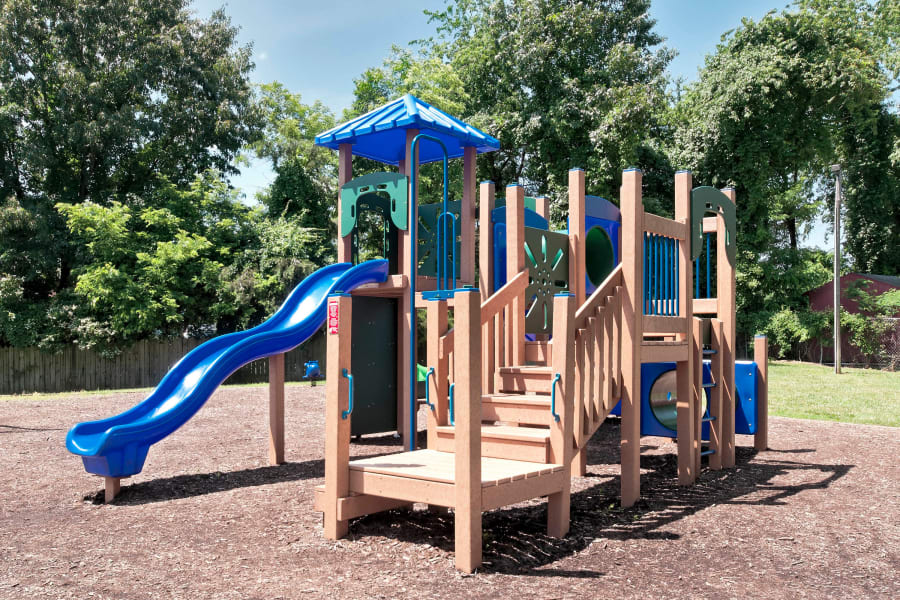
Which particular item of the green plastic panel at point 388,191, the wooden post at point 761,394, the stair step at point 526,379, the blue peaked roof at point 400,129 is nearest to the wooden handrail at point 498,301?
the stair step at point 526,379

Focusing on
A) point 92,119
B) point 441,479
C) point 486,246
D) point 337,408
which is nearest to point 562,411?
point 441,479

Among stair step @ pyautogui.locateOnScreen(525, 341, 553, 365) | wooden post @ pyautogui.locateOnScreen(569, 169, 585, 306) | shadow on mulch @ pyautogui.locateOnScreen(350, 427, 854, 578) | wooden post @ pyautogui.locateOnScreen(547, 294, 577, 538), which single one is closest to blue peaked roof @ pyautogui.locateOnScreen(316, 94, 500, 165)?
wooden post @ pyautogui.locateOnScreen(569, 169, 585, 306)

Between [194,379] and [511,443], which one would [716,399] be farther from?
[194,379]

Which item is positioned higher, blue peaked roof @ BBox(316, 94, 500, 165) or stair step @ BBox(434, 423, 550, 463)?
blue peaked roof @ BBox(316, 94, 500, 165)

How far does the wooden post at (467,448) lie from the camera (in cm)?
402

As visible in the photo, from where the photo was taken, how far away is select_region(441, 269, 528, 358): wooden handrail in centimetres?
550

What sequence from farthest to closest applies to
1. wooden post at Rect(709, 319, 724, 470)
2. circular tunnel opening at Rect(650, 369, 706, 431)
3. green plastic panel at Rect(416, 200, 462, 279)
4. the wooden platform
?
green plastic panel at Rect(416, 200, 462, 279) → circular tunnel opening at Rect(650, 369, 706, 431) → wooden post at Rect(709, 319, 724, 470) → the wooden platform

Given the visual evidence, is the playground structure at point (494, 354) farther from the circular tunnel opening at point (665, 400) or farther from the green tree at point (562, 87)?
the green tree at point (562, 87)

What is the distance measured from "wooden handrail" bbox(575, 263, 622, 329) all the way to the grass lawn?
26.2 ft

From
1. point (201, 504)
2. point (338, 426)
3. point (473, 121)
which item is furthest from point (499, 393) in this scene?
point (473, 121)

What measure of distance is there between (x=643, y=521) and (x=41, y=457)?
6817mm

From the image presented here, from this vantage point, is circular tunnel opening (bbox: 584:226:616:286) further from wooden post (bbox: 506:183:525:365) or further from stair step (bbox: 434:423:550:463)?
stair step (bbox: 434:423:550:463)

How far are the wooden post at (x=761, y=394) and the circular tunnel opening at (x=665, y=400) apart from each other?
104cm

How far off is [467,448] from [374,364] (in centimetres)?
522
